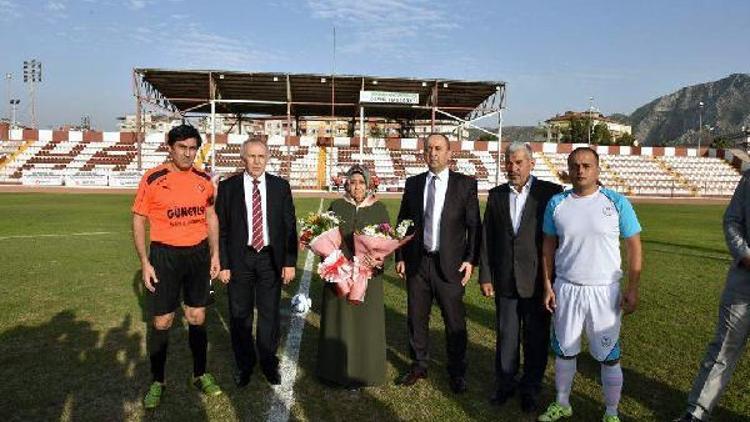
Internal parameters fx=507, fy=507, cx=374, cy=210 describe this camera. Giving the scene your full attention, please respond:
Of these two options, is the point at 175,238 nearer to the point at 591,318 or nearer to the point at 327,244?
the point at 327,244

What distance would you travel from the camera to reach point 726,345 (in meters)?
3.43

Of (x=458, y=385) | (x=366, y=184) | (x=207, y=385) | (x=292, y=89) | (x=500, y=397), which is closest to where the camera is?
(x=500, y=397)

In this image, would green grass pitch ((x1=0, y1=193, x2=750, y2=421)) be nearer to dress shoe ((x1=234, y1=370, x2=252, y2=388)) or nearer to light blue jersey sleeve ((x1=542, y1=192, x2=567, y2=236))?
dress shoe ((x1=234, y1=370, x2=252, y2=388))

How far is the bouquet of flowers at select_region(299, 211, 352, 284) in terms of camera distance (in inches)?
164

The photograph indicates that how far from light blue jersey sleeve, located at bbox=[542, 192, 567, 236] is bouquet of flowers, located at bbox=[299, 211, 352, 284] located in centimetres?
158

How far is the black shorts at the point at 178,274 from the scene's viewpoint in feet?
13.3

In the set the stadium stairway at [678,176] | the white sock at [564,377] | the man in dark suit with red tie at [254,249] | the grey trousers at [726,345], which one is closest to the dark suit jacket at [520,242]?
the white sock at [564,377]

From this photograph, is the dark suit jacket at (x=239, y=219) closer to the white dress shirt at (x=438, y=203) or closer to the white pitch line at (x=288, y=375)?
the white pitch line at (x=288, y=375)

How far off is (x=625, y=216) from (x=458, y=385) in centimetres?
192

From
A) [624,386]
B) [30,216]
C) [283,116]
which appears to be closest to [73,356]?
[624,386]

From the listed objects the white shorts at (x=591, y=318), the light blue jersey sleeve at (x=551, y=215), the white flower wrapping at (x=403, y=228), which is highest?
the light blue jersey sleeve at (x=551, y=215)

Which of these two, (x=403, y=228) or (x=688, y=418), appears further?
(x=403, y=228)

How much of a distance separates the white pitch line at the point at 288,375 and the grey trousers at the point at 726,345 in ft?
9.63

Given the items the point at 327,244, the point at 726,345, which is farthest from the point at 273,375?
the point at 726,345
